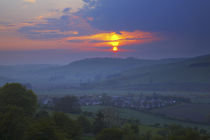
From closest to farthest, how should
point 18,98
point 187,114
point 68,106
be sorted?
point 18,98 < point 187,114 < point 68,106

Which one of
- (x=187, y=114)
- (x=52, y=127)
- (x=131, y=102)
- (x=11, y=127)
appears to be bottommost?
(x=187, y=114)

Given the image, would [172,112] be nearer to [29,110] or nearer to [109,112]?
Answer: [109,112]

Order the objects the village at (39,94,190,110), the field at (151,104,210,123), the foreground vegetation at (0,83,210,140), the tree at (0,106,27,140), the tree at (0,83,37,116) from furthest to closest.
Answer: the village at (39,94,190,110) < the field at (151,104,210,123) < the tree at (0,83,37,116) < the tree at (0,106,27,140) < the foreground vegetation at (0,83,210,140)

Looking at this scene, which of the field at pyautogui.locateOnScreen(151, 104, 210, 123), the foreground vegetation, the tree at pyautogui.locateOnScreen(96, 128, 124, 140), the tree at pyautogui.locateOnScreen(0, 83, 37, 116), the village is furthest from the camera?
the village

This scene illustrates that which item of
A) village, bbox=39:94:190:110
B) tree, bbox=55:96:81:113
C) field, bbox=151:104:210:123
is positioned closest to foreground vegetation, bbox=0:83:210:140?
tree, bbox=55:96:81:113

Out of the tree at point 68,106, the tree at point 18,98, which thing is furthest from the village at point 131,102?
the tree at point 18,98

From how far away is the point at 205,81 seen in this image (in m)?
133

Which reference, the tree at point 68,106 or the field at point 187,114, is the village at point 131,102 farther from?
the tree at point 68,106

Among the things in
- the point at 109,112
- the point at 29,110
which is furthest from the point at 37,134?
the point at 109,112

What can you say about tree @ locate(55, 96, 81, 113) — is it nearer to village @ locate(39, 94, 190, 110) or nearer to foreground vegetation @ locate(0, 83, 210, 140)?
village @ locate(39, 94, 190, 110)

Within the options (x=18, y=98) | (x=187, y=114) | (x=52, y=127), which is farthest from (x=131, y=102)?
(x=52, y=127)

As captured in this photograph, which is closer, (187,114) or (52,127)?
(52,127)

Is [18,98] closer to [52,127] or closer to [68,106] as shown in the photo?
[52,127]

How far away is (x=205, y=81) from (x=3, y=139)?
134 metres
